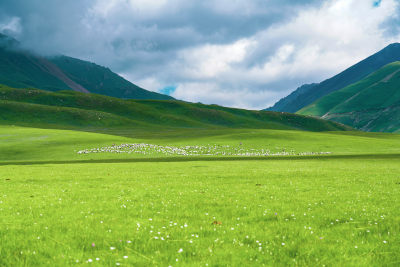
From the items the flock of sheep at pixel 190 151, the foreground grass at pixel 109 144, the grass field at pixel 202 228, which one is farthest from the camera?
the flock of sheep at pixel 190 151

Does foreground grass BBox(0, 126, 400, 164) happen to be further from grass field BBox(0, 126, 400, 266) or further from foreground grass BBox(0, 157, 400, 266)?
foreground grass BBox(0, 157, 400, 266)

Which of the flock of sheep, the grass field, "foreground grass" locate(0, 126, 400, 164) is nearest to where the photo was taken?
the grass field

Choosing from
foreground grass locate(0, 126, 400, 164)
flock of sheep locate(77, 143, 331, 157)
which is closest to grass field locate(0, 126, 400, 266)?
flock of sheep locate(77, 143, 331, 157)

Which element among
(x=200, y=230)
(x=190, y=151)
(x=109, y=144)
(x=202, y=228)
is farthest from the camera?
(x=109, y=144)

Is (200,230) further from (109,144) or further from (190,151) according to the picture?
(109,144)

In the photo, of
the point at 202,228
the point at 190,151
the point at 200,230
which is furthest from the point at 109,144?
the point at 200,230

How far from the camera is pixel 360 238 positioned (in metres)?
10.5

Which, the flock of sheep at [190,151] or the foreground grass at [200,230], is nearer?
the foreground grass at [200,230]

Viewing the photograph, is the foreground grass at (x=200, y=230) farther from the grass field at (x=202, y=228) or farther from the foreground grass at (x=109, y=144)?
the foreground grass at (x=109, y=144)


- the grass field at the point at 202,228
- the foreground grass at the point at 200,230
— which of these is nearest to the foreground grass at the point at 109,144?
the grass field at the point at 202,228

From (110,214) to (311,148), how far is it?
82.8 m

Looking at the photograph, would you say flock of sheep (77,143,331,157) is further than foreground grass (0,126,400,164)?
Yes

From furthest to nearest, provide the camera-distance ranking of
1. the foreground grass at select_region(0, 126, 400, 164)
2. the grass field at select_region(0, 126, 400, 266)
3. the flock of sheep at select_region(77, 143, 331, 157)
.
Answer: the flock of sheep at select_region(77, 143, 331, 157) → the foreground grass at select_region(0, 126, 400, 164) → the grass field at select_region(0, 126, 400, 266)

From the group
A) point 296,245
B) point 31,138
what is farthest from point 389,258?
point 31,138
